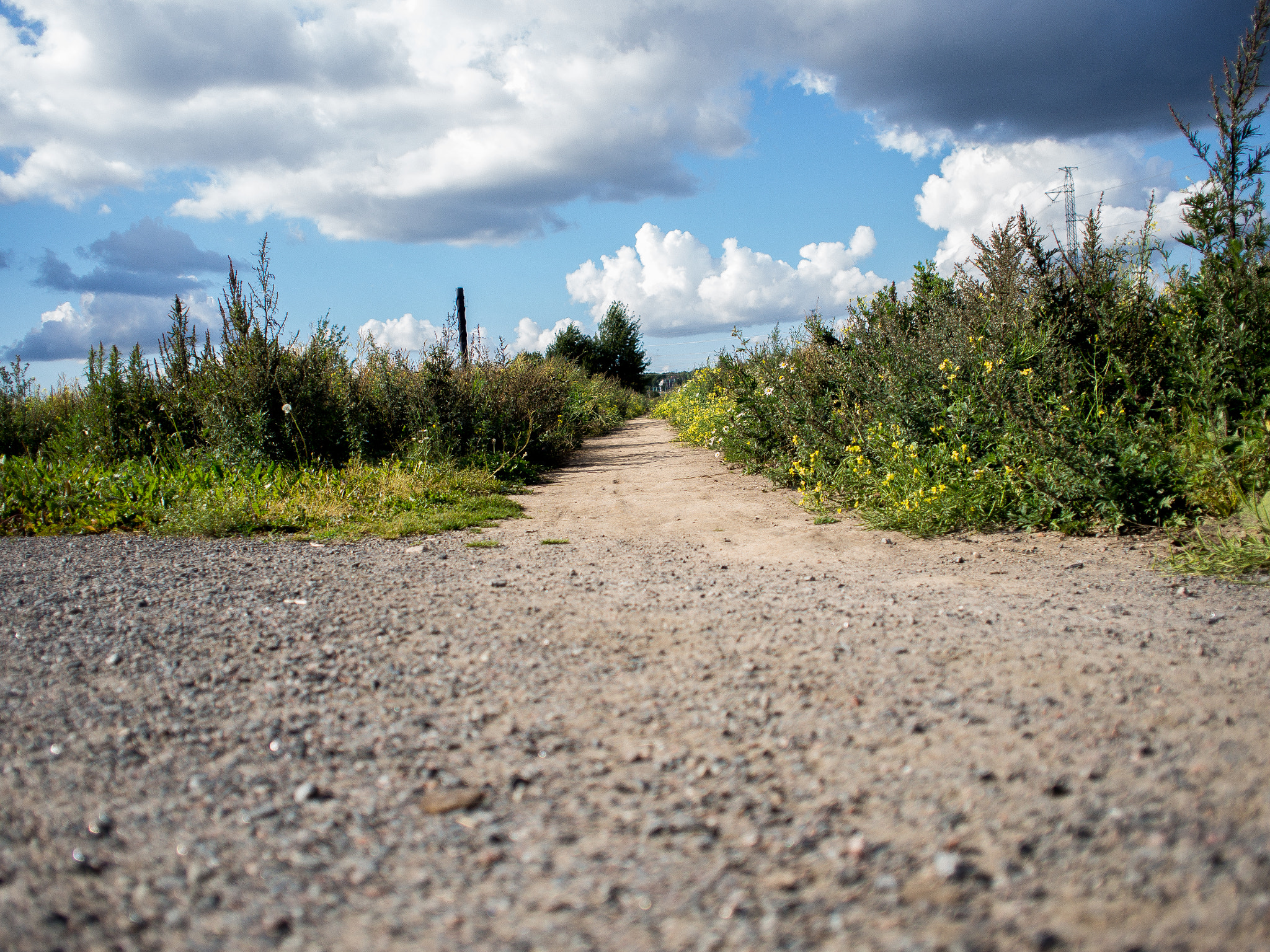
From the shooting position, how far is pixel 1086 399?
218 inches

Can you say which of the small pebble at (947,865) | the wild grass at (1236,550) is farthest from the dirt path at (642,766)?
the wild grass at (1236,550)

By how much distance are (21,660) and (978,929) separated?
12.3ft

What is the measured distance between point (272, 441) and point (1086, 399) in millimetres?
8060

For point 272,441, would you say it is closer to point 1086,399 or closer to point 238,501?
point 238,501

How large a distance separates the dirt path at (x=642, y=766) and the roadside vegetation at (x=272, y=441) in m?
2.56

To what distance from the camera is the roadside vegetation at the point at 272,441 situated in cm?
657

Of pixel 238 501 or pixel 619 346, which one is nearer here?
pixel 238 501

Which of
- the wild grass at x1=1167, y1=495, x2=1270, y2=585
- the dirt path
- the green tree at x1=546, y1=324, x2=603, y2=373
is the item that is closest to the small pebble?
the dirt path

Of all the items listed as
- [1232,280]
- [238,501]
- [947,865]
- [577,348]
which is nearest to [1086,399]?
[1232,280]

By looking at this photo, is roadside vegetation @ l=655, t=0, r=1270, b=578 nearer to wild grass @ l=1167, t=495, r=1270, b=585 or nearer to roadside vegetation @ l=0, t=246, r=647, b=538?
wild grass @ l=1167, t=495, r=1270, b=585

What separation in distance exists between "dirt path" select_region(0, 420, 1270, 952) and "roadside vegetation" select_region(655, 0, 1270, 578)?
85cm

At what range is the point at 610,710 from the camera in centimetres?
261

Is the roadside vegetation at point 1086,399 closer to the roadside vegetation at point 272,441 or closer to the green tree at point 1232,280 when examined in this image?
the green tree at point 1232,280

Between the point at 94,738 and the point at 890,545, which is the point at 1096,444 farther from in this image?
the point at 94,738
